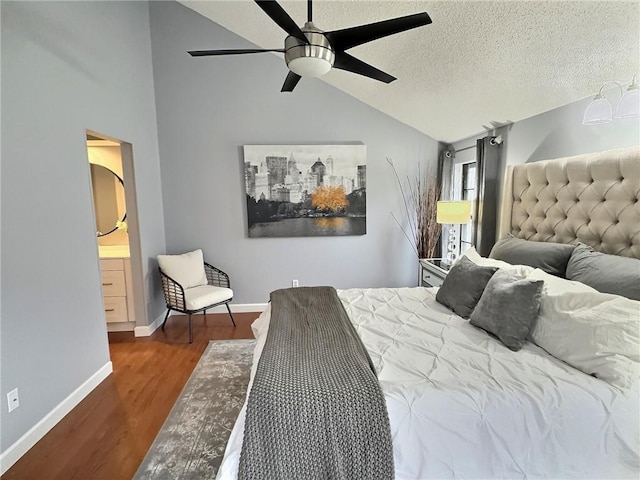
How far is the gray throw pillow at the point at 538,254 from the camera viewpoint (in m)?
2.07

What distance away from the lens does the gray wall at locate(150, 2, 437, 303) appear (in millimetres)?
3846

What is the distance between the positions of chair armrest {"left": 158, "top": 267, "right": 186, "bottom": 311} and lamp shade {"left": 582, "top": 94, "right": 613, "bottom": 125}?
3520 millimetres

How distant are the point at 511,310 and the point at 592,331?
360mm

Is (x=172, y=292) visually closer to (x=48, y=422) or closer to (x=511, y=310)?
(x=48, y=422)

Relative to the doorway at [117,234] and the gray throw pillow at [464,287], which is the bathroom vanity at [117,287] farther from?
the gray throw pillow at [464,287]

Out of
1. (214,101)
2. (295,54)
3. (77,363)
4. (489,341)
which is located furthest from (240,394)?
(214,101)

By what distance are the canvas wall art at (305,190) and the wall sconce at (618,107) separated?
241 cm

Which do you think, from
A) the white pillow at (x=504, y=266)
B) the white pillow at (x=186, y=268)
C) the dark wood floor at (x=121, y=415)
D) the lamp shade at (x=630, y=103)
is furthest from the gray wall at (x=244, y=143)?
the lamp shade at (x=630, y=103)

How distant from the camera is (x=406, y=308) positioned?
2311 millimetres

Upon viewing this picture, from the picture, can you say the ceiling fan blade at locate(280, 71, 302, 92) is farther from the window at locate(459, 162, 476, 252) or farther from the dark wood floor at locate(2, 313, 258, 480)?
the dark wood floor at locate(2, 313, 258, 480)

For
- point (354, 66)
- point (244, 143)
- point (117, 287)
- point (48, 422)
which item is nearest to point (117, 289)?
point (117, 287)

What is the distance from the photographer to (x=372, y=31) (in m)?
1.66

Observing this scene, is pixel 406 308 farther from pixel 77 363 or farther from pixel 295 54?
pixel 77 363

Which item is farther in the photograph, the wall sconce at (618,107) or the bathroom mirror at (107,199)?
the bathroom mirror at (107,199)
